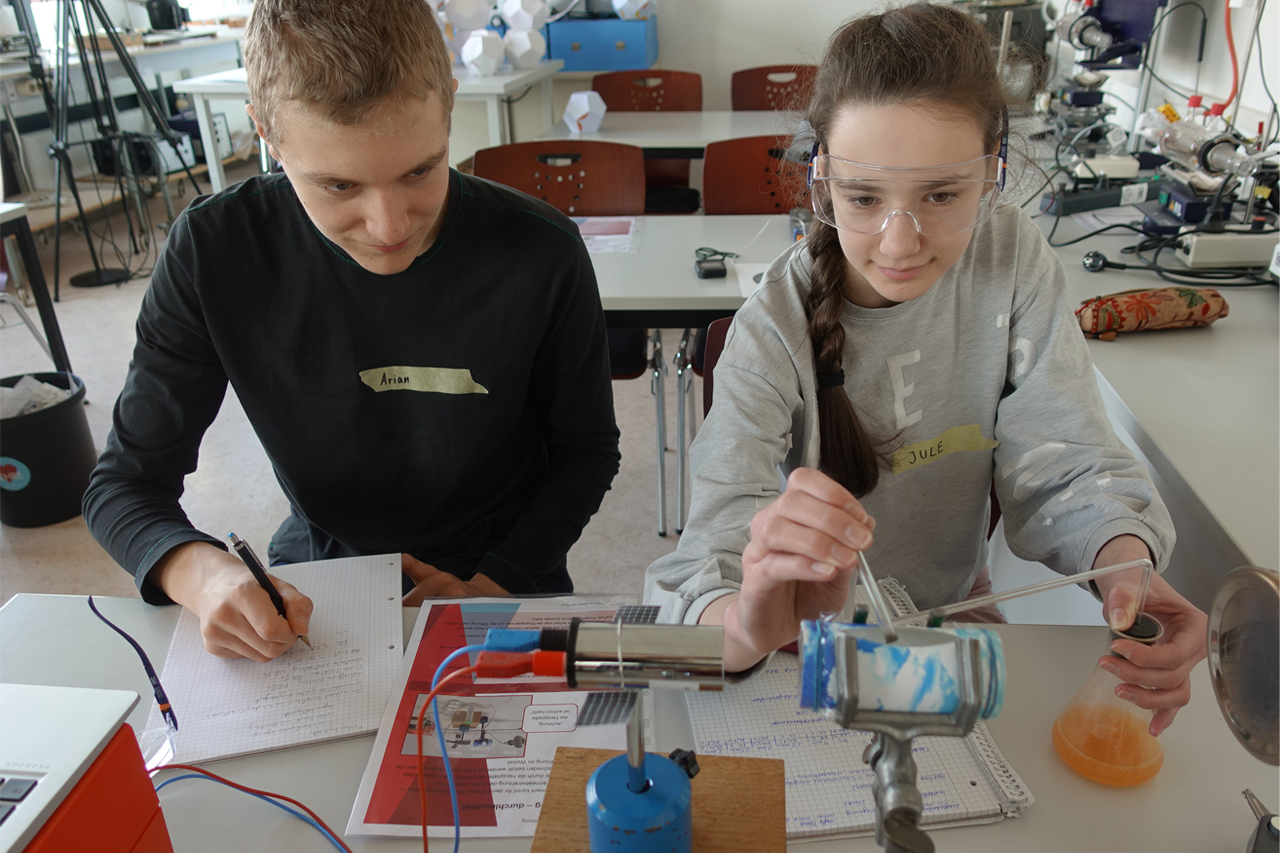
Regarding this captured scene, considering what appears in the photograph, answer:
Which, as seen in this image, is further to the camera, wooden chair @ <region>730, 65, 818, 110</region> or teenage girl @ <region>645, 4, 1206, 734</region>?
wooden chair @ <region>730, 65, 818, 110</region>

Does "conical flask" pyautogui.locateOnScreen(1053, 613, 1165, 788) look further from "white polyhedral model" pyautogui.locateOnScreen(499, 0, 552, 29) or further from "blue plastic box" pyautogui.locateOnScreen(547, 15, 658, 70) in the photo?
"blue plastic box" pyautogui.locateOnScreen(547, 15, 658, 70)

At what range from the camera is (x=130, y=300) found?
4094mm

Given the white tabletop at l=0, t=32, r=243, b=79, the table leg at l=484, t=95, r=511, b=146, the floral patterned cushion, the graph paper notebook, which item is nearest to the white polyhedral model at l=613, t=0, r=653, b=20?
the table leg at l=484, t=95, r=511, b=146

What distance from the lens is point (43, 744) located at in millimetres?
586

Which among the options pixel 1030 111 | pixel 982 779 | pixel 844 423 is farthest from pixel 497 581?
pixel 1030 111

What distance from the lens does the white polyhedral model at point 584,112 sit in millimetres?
3184

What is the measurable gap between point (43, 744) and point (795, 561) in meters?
0.52

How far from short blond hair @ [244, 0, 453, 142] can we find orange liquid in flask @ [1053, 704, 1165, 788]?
87cm

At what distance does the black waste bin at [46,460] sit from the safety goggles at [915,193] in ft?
7.60

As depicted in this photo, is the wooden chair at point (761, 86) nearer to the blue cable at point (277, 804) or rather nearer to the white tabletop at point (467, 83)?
the white tabletop at point (467, 83)

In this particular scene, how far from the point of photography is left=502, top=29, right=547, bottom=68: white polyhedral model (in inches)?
150

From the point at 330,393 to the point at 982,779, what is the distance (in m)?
0.87

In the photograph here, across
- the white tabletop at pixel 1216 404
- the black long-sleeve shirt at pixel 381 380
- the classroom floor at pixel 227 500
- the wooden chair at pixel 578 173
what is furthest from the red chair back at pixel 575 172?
the black long-sleeve shirt at pixel 381 380

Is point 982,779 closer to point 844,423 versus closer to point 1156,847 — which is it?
point 1156,847
